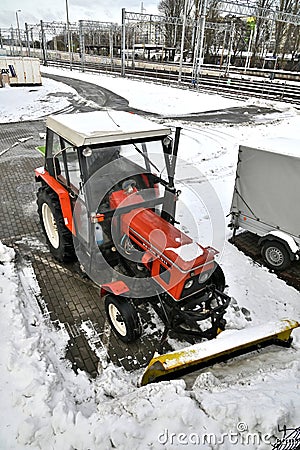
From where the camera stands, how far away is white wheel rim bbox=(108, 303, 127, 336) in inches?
148

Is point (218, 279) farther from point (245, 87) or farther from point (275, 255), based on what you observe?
point (245, 87)

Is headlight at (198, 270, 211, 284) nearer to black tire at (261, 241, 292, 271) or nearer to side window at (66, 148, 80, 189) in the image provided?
side window at (66, 148, 80, 189)

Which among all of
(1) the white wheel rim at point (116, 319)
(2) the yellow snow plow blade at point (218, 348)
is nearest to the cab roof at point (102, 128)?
(1) the white wheel rim at point (116, 319)

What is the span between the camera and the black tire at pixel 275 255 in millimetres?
5195

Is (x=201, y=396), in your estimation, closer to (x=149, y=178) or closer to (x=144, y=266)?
(x=144, y=266)

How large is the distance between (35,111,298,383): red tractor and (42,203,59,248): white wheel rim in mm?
551

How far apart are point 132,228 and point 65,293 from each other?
5.11 ft

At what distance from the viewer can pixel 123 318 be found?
142 inches

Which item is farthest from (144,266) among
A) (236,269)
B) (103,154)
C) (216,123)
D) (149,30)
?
(149,30)

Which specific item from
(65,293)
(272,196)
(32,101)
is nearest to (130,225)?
(65,293)

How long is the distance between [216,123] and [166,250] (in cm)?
1275

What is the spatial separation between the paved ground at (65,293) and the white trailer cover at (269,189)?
2.09 feet

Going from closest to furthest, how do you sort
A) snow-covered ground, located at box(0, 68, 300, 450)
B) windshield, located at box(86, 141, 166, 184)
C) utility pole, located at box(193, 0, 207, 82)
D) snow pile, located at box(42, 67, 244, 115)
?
snow-covered ground, located at box(0, 68, 300, 450)
windshield, located at box(86, 141, 166, 184)
snow pile, located at box(42, 67, 244, 115)
utility pole, located at box(193, 0, 207, 82)

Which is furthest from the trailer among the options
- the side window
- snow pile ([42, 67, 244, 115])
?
snow pile ([42, 67, 244, 115])
